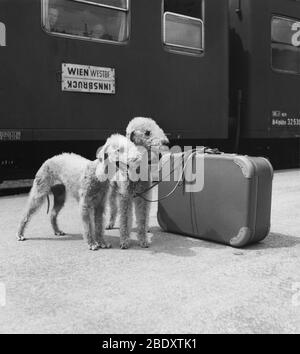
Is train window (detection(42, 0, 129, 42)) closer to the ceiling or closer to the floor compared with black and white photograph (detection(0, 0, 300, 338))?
closer to the ceiling

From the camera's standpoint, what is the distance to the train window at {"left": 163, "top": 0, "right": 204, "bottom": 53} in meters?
7.48

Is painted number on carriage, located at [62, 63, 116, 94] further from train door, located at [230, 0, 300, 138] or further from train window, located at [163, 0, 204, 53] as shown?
train door, located at [230, 0, 300, 138]

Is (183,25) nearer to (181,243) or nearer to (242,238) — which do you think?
(181,243)

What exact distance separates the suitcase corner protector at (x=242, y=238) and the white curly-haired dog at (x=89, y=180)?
1.01 m

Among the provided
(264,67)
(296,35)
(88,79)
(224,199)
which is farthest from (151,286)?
(296,35)

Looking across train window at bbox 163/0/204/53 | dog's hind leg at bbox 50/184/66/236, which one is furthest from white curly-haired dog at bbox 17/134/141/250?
train window at bbox 163/0/204/53

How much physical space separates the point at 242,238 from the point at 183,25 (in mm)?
4586

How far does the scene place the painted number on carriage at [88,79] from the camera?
6.46 metres

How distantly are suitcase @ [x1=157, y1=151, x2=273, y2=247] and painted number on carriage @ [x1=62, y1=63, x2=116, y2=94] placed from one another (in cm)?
250

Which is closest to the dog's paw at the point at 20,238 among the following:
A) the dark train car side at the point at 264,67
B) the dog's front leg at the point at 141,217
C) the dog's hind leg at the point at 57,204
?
the dog's hind leg at the point at 57,204

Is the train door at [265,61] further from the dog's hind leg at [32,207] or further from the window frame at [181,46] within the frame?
the dog's hind leg at [32,207]

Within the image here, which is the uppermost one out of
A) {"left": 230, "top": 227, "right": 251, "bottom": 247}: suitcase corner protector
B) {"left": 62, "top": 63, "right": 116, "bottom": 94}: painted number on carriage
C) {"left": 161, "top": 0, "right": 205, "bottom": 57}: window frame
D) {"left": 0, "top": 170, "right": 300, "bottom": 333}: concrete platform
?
{"left": 161, "top": 0, "right": 205, "bottom": 57}: window frame

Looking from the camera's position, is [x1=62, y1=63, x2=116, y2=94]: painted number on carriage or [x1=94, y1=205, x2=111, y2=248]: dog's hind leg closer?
[x1=94, y1=205, x2=111, y2=248]: dog's hind leg
